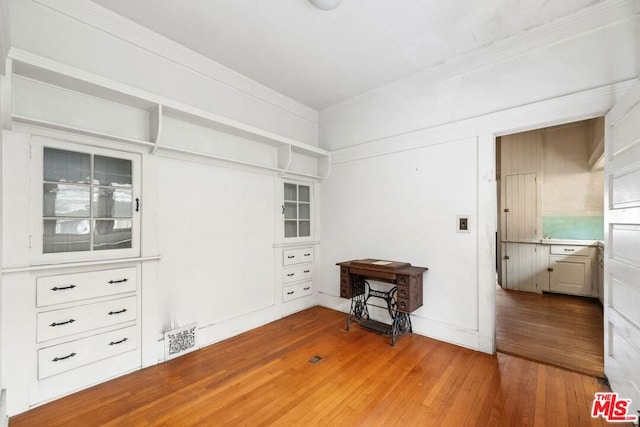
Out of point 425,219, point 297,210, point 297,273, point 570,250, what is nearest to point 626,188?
point 425,219

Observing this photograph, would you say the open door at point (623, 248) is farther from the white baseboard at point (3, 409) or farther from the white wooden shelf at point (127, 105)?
the white baseboard at point (3, 409)

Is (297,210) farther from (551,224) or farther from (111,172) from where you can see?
(551,224)

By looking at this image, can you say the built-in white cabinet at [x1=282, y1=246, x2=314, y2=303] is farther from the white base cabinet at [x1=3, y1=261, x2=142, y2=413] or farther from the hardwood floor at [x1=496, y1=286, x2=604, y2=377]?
the hardwood floor at [x1=496, y1=286, x2=604, y2=377]

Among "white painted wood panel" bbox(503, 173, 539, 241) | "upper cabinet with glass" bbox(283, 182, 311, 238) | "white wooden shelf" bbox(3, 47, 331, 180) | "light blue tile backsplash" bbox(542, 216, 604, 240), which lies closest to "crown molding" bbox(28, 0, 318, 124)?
"white wooden shelf" bbox(3, 47, 331, 180)

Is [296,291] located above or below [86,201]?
below

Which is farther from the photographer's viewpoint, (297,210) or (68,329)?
(297,210)

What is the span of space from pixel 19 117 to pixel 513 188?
6812mm

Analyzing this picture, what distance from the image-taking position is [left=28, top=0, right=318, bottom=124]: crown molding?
7.10ft

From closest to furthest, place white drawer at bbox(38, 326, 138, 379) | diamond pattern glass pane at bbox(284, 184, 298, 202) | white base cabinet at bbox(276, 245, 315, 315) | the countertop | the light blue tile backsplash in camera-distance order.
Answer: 1. white drawer at bbox(38, 326, 138, 379)
2. white base cabinet at bbox(276, 245, 315, 315)
3. diamond pattern glass pane at bbox(284, 184, 298, 202)
4. the countertop
5. the light blue tile backsplash

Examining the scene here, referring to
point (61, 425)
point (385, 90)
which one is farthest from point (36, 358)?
point (385, 90)

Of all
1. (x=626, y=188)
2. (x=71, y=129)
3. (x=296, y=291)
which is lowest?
(x=296, y=291)

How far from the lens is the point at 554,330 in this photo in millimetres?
3270

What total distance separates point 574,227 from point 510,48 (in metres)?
3.95

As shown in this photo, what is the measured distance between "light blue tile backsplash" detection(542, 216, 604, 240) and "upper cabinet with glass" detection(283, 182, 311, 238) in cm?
450
